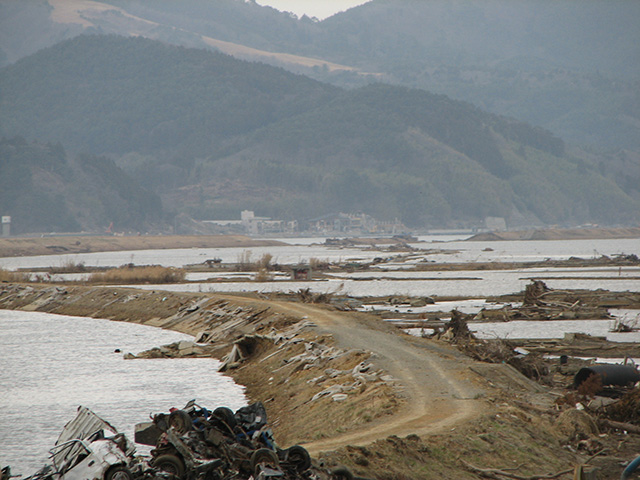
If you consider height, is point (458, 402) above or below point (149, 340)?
above

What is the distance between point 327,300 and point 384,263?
75620mm

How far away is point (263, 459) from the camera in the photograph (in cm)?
1338

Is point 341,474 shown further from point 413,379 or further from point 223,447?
point 413,379

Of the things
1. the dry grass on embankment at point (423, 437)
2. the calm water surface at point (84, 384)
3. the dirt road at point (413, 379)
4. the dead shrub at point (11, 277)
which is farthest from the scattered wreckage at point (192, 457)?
the dead shrub at point (11, 277)

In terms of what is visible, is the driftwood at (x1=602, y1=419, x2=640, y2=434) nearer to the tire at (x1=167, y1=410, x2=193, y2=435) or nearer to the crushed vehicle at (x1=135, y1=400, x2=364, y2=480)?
the crushed vehicle at (x1=135, y1=400, x2=364, y2=480)

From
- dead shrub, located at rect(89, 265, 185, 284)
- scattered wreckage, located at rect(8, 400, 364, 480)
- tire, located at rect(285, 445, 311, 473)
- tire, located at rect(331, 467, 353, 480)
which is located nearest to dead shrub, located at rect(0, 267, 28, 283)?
dead shrub, located at rect(89, 265, 185, 284)

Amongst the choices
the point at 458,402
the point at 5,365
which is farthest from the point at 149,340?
the point at 458,402

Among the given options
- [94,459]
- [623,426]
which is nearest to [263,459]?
[94,459]

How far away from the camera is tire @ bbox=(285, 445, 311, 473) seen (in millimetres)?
13248

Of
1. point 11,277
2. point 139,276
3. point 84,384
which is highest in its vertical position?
point 84,384

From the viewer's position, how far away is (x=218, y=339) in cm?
4056

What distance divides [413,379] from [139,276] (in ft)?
199

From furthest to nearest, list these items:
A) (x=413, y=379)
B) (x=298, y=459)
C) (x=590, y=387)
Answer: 1. (x=413, y=379)
2. (x=590, y=387)
3. (x=298, y=459)

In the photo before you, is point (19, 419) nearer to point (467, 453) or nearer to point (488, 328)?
point (467, 453)
